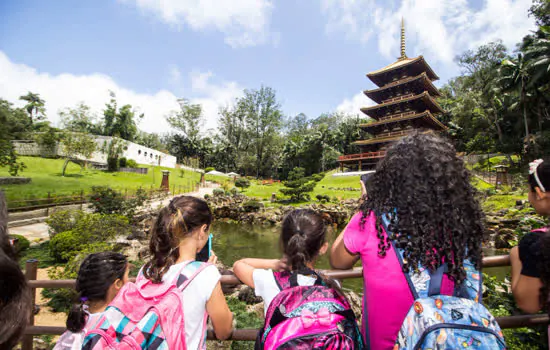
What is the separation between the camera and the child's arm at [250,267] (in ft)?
4.57

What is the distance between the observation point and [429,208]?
1.15 metres

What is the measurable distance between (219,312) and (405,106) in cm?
2594

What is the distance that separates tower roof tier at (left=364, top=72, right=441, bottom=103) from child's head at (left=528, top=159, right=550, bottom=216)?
2444cm

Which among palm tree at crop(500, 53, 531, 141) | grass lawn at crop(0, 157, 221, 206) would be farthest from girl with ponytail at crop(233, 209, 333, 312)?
palm tree at crop(500, 53, 531, 141)

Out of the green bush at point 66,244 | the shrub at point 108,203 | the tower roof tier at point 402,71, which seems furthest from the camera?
the tower roof tier at point 402,71

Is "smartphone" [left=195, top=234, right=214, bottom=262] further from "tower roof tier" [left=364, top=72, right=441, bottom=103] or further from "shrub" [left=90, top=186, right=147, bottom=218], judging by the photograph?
"tower roof tier" [left=364, top=72, right=441, bottom=103]

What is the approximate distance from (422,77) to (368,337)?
2542 centimetres

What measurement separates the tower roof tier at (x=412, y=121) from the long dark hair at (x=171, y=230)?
2390cm

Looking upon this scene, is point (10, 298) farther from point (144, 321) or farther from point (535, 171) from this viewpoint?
point (535, 171)

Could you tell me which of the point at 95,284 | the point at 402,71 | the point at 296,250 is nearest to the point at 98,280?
the point at 95,284

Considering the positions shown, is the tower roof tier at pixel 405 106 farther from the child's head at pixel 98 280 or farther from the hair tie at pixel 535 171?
the child's head at pixel 98 280

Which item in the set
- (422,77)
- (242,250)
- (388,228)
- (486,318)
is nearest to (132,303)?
(388,228)

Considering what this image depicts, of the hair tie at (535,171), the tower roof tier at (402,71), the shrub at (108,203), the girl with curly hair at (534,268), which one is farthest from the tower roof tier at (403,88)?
the girl with curly hair at (534,268)

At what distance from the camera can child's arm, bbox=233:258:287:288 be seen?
1393 mm
